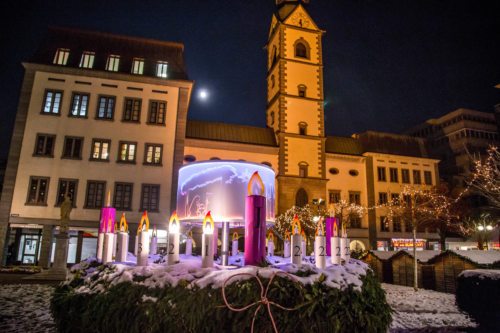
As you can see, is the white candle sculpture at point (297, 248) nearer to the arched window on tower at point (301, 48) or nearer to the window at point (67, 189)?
the window at point (67, 189)

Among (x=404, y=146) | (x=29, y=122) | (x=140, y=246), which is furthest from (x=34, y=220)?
(x=404, y=146)

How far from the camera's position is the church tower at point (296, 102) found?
115 feet

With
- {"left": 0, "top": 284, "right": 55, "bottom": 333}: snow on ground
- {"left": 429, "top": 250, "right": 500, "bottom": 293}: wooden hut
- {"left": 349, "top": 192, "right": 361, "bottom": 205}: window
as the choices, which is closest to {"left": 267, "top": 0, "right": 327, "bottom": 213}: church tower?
{"left": 349, "top": 192, "right": 361, "bottom": 205}: window

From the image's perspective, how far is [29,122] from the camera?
26.7 m

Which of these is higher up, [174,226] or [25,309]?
[174,226]

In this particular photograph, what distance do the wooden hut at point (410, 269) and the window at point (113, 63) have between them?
26.2 m

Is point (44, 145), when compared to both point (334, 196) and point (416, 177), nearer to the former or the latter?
point (334, 196)

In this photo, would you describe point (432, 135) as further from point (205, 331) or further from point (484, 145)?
point (205, 331)

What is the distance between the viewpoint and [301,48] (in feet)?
132

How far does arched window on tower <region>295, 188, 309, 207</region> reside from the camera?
34.4 meters

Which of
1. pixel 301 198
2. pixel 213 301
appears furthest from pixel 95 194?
pixel 213 301

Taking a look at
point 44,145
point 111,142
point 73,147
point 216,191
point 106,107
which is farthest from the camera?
point 106,107

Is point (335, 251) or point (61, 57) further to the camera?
point (61, 57)

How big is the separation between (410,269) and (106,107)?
82.5ft
